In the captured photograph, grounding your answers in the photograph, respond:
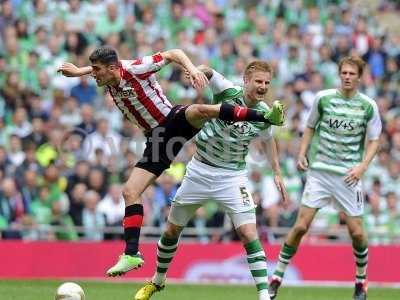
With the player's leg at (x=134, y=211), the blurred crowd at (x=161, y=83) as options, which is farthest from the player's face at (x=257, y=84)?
the blurred crowd at (x=161, y=83)

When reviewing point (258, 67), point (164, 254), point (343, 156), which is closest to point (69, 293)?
point (164, 254)

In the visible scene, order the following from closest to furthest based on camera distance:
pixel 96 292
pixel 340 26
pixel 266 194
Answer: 1. pixel 96 292
2. pixel 266 194
3. pixel 340 26

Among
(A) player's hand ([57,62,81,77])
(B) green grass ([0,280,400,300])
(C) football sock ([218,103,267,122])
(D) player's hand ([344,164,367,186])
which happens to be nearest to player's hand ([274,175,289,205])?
(C) football sock ([218,103,267,122])

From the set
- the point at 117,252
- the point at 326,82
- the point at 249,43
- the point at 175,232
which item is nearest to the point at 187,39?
the point at 249,43

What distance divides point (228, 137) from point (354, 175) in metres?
1.99

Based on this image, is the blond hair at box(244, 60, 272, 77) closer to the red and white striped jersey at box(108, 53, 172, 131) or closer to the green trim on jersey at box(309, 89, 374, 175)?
the red and white striped jersey at box(108, 53, 172, 131)

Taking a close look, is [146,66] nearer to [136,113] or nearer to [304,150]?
[136,113]

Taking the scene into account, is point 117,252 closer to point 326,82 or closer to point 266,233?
point 266,233

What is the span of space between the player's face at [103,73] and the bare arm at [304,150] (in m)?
2.61

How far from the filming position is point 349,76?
43.2 ft

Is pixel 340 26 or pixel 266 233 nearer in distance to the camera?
pixel 266 233

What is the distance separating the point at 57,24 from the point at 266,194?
5063 millimetres

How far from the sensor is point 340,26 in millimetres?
22922

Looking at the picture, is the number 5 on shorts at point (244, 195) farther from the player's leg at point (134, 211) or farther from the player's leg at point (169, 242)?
the player's leg at point (134, 211)
